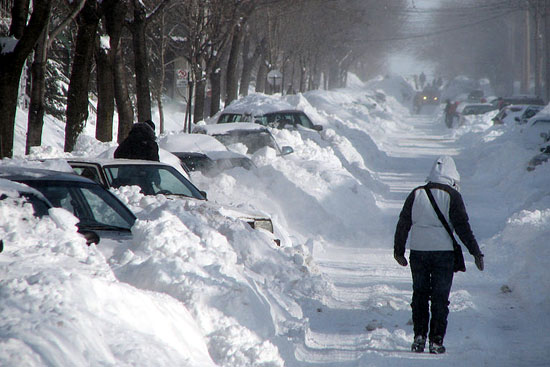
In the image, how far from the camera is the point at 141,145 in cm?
1161

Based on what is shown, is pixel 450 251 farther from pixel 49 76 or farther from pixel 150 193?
pixel 49 76

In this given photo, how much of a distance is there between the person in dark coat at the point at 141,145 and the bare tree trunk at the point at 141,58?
6.70 metres

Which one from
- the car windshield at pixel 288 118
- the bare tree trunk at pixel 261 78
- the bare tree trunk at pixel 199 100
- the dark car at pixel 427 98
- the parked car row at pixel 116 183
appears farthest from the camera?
the dark car at pixel 427 98

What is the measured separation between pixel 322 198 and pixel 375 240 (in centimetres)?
158

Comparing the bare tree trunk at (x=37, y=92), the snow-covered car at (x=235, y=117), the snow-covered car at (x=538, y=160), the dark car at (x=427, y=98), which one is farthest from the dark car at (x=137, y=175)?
the dark car at (x=427, y=98)

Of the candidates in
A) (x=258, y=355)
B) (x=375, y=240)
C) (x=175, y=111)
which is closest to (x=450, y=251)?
(x=258, y=355)

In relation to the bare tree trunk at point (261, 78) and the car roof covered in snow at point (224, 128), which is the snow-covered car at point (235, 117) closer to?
the car roof covered in snow at point (224, 128)

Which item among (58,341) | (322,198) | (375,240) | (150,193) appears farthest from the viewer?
(322,198)

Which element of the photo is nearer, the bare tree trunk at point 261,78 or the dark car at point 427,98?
the bare tree trunk at point 261,78

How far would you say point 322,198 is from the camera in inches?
554

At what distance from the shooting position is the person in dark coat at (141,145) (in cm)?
1155

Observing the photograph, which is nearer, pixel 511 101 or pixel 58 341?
pixel 58 341

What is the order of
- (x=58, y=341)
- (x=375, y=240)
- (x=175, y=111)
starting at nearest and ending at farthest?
1. (x=58, y=341)
2. (x=375, y=240)
3. (x=175, y=111)

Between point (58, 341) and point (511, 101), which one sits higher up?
point (511, 101)
